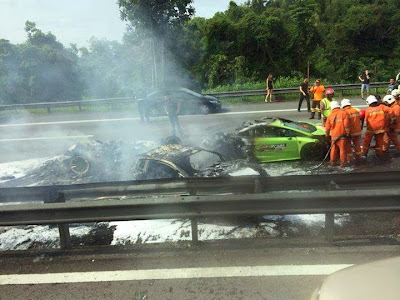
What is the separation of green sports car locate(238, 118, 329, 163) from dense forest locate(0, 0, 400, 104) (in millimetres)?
11658

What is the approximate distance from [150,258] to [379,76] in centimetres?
3389

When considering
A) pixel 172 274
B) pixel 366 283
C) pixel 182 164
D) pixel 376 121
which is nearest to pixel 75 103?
pixel 182 164

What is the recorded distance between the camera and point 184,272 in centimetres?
347

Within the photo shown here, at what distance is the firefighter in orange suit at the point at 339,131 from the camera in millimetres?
7465

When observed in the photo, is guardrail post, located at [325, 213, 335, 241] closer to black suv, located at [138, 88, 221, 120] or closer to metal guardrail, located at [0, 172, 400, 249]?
metal guardrail, located at [0, 172, 400, 249]

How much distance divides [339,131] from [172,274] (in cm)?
550

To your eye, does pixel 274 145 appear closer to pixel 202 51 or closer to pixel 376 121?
pixel 376 121

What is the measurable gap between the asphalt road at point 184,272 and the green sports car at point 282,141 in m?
4.59

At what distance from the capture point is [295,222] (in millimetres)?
4711

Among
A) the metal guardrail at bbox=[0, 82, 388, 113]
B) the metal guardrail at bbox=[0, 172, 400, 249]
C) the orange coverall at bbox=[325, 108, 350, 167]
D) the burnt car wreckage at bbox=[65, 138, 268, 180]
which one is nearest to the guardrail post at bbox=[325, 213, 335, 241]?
the metal guardrail at bbox=[0, 172, 400, 249]

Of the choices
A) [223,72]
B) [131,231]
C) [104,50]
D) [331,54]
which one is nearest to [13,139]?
[131,231]

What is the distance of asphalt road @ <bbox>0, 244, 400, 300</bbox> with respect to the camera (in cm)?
318

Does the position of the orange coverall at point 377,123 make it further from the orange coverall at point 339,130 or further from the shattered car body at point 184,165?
the shattered car body at point 184,165

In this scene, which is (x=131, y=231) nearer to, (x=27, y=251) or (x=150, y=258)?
(x=150, y=258)
